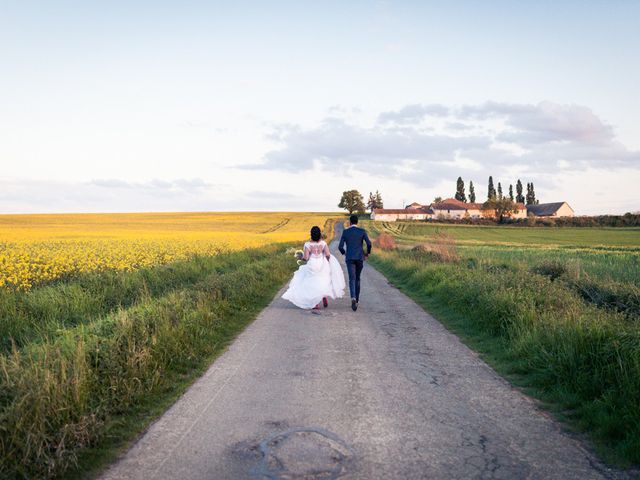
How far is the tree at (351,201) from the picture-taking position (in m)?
155

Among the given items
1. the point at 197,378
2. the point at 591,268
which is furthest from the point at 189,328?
the point at 591,268

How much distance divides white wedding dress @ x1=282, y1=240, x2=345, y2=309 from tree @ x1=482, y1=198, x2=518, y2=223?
116 meters

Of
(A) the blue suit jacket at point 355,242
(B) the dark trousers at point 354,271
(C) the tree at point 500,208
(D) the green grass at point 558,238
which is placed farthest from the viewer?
(C) the tree at point 500,208

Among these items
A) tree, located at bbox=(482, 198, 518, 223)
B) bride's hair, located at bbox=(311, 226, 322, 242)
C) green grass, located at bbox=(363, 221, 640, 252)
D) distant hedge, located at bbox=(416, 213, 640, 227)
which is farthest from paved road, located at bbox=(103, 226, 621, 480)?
tree, located at bbox=(482, 198, 518, 223)

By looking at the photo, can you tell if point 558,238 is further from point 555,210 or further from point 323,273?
point 555,210

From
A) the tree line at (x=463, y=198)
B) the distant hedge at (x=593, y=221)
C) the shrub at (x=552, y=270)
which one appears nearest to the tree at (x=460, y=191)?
the tree line at (x=463, y=198)

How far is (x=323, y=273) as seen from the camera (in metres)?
12.8

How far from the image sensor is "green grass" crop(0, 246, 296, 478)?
4234 mm

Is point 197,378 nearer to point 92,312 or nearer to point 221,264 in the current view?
point 92,312

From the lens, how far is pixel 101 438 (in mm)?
4637

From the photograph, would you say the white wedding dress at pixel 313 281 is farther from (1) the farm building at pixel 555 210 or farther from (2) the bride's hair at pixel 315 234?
(1) the farm building at pixel 555 210

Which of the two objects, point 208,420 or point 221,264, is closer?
point 208,420

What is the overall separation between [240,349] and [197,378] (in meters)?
1.61

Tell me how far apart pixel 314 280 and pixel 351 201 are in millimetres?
143110
